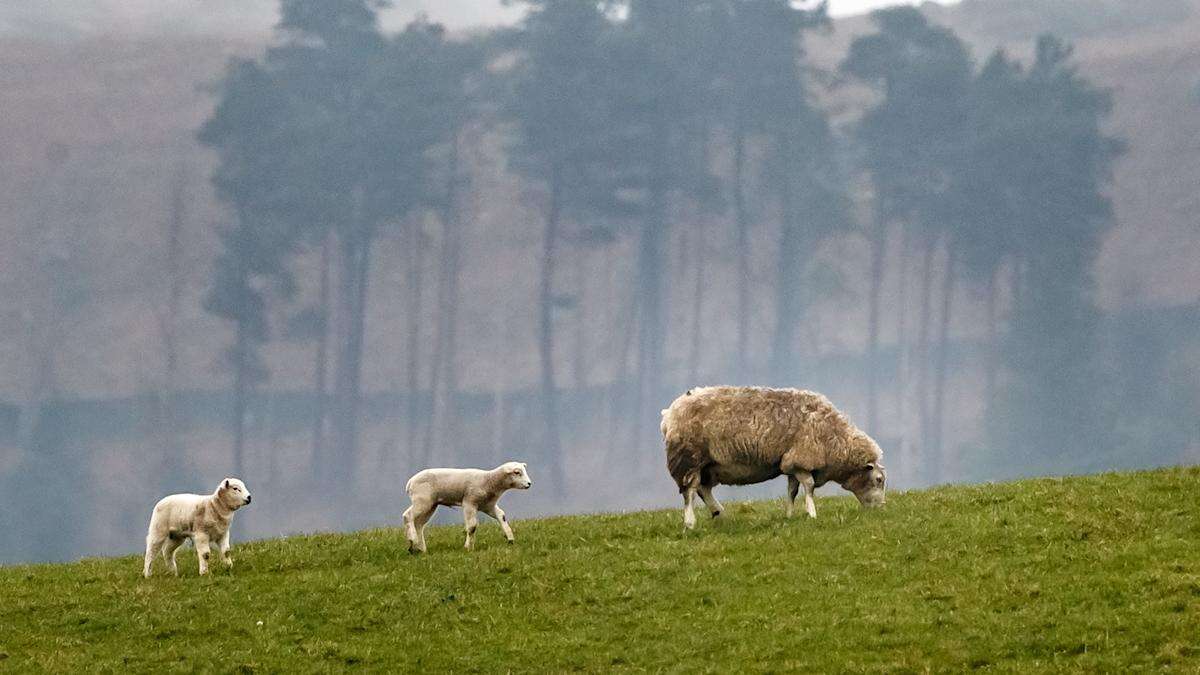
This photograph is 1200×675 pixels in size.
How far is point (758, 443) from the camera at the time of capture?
27.3m

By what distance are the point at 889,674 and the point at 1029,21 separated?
157 m

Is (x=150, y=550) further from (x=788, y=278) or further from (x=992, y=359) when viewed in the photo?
(x=992, y=359)

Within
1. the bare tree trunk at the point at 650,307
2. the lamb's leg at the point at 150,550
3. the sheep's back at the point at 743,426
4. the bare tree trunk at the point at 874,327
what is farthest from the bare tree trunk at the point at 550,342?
the lamb's leg at the point at 150,550

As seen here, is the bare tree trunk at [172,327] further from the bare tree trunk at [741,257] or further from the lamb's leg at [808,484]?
the lamb's leg at [808,484]

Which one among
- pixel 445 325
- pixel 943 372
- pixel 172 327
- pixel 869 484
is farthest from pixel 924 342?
pixel 869 484

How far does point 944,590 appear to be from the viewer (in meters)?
22.5

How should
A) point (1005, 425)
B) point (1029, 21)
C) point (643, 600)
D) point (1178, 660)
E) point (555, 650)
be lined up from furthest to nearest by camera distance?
point (1029, 21) < point (1005, 425) < point (643, 600) < point (555, 650) < point (1178, 660)

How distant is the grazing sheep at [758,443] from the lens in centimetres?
2733

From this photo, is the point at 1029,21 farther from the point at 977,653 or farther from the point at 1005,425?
the point at 977,653

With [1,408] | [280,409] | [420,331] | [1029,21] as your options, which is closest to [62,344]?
[1,408]

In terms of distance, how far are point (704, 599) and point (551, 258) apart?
114 metres

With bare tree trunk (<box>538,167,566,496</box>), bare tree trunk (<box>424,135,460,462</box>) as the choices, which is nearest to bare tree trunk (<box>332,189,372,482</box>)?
bare tree trunk (<box>424,135,460,462</box>)

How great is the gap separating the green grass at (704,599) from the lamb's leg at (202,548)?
339mm

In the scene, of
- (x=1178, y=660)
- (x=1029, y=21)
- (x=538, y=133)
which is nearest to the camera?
(x=1178, y=660)
